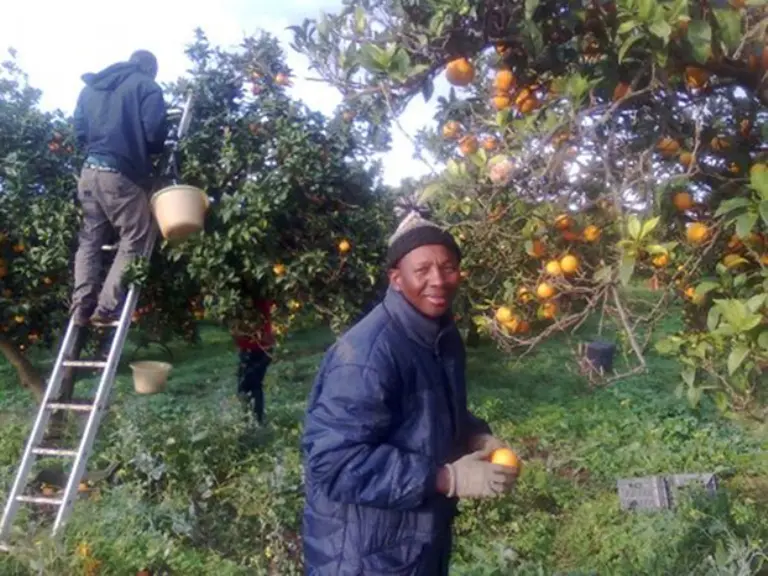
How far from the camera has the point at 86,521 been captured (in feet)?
14.3

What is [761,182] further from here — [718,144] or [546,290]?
[546,290]

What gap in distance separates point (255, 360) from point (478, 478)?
4728 mm

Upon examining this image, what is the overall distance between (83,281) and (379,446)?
138 inches

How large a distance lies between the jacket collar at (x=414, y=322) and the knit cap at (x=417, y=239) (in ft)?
0.36

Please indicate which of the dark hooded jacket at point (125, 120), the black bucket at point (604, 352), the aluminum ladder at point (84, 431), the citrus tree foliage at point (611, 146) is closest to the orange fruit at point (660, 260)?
the citrus tree foliage at point (611, 146)

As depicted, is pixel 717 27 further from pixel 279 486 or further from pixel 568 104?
pixel 279 486

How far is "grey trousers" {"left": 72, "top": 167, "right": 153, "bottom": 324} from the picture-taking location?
5008 millimetres

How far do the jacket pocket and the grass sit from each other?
153 cm

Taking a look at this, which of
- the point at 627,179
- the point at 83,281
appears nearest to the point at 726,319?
the point at 627,179

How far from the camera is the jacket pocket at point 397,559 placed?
2205 millimetres

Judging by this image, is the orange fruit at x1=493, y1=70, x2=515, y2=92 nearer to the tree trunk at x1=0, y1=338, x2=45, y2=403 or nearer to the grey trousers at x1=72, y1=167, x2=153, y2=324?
the grey trousers at x1=72, y1=167, x2=153, y2=324

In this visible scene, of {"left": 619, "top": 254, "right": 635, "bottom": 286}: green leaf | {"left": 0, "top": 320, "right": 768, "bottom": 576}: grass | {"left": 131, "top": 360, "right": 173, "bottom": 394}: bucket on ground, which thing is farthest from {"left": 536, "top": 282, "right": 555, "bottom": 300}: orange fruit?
{"left": 131, "top": 360, "right": 173, "bottom": 394}: bucket on ground

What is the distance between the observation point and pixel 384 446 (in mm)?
2146

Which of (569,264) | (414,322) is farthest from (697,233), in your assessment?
(414,322)
